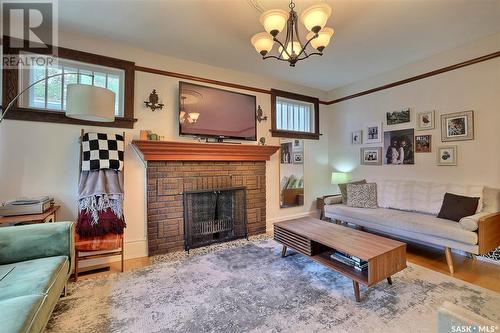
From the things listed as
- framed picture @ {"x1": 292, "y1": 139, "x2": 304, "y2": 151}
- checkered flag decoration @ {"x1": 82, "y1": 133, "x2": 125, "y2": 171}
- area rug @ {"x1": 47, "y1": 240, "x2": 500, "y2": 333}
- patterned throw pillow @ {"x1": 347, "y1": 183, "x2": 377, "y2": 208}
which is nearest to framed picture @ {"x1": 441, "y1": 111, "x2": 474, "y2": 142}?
patterned throw pillow @ {"x1": 347, "y1": 183, "x2": 377, "y2": 208}

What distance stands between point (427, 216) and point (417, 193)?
454 millimetres

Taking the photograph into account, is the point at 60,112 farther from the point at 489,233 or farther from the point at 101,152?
the point at 489,233

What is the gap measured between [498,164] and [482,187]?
1.02 ft

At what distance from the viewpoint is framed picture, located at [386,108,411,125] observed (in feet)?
11.7

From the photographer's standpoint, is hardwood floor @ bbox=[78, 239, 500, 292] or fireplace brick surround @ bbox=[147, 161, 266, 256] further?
fireplace brick surround @ bbox=[147, 161, 266, 256]

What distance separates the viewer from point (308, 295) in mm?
2029

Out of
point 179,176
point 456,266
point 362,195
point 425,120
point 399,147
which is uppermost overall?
point 425,120

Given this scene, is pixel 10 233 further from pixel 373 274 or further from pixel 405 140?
pixel 405 140

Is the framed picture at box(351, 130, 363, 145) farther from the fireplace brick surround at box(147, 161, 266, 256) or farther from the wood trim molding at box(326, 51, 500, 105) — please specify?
the fireplace brick surround at box(147, 161, 266, 256)

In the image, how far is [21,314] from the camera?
42.0 inches

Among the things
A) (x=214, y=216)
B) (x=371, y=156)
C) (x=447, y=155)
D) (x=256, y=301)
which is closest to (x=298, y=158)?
(x=371, y=156)

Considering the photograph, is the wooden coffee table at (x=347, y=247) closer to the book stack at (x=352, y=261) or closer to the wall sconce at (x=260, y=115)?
the book stack at (x=352, y=261)

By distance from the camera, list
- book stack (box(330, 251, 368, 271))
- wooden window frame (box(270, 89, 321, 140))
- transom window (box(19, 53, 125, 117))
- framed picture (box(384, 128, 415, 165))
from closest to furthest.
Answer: book stack (box(330, 251, 368, 271)) → transom window (box(19, 53, 125, 117)) → framed picture (box(384, 128, 415, 165)) → wooden window frame (box(270, 89, 321, 140))

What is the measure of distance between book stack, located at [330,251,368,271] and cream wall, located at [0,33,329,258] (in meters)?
1.83
